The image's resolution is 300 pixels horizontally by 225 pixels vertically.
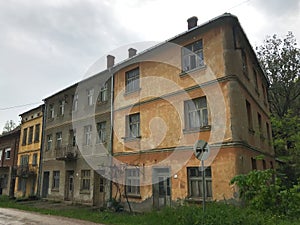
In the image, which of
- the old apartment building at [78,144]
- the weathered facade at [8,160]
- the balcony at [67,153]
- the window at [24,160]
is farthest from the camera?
the weathered facade at [8,160]

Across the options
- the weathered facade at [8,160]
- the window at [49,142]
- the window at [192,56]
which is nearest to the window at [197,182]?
the window at [192,56]

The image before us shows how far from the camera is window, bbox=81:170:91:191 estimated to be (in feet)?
56.2

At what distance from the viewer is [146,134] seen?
14.1 meters

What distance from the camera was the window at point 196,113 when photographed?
1203 centimetres

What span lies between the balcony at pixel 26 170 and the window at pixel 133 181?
1203cm

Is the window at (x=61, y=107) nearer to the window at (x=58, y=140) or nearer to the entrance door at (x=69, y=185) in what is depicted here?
the window at (x=58, y=140)

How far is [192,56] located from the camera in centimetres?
1319

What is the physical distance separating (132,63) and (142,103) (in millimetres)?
2912

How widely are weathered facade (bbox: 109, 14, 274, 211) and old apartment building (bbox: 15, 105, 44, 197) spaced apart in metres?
11.1

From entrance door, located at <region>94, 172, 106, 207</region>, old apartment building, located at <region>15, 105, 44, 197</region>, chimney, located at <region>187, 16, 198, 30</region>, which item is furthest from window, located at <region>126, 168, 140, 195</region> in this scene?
old apartment building, located at <region>15, 105, 44, 197</region>

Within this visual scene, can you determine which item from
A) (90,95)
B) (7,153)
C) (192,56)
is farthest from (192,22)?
(7,153)

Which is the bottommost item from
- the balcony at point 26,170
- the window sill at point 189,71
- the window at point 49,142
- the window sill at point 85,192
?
the window sill at point 85,192

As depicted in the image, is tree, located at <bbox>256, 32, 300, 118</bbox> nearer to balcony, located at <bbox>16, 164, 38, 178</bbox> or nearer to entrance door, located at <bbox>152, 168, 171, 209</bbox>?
entrance door, located at <bbox>152, 168, 171, 209</bbox>

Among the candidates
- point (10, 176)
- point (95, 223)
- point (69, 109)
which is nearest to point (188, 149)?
point (95, 223)
